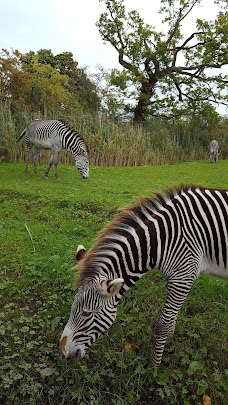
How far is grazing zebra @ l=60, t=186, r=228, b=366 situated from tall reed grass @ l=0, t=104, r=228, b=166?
1167 centimetres

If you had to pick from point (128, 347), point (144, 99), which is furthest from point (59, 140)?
point (144, 99)

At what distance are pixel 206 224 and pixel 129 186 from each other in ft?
23.7

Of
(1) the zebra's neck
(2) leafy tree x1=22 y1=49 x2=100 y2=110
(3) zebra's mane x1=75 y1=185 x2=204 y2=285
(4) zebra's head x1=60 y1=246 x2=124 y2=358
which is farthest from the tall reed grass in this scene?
(4) zebra's head x1=60 y1=246 x2=124 y2=358

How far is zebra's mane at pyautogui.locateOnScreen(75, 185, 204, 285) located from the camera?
3.03 m

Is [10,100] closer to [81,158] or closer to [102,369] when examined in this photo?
[81,158]

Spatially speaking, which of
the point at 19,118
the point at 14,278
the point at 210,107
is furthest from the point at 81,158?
the point at 210,107

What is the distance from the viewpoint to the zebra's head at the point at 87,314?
294 centimetres

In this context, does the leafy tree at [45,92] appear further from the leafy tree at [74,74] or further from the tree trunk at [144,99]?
the tree trunk at [144,99]

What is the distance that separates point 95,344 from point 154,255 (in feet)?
4.08

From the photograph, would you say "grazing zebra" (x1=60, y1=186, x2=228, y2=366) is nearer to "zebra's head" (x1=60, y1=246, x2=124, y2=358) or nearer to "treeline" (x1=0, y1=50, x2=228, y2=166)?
"zebra's head" (x1=60, y1=246, x2=124, y2=358)

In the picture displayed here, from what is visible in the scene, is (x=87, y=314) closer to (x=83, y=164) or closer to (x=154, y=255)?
(x=154, y=255)

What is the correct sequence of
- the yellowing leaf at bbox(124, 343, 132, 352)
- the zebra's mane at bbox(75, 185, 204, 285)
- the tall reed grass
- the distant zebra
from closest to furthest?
the zebra's mane at bbox(75, 185, 204, 285) → the yellowing leaf at bbox(124, 343, 132, 352) → the tall reed grass → the distant zebra

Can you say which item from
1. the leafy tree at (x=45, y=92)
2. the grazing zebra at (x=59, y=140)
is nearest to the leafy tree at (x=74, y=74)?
the leafy tree at (x=45, y=92)

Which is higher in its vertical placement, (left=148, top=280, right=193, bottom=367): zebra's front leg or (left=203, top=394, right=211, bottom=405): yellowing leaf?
(left=148, top=280, right=193, bottom=367): zebra's front leg
